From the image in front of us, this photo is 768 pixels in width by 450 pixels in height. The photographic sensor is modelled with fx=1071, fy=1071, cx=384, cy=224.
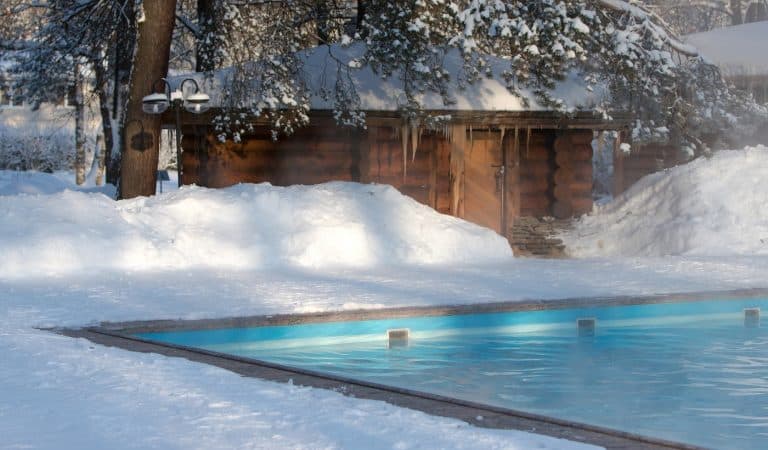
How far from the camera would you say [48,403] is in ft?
20.2

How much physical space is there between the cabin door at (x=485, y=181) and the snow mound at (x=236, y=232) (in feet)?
11.4

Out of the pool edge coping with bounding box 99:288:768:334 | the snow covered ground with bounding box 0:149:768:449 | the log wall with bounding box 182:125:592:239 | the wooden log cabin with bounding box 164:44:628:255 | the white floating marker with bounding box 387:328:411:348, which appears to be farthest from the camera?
the log wall with bounding box 182:125:592:239

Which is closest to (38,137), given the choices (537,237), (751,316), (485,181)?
(485,181)

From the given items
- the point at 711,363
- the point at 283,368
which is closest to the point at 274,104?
the point at 711,363

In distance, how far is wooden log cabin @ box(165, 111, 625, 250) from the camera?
18906 millimetres

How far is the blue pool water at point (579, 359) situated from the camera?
828 centimetres

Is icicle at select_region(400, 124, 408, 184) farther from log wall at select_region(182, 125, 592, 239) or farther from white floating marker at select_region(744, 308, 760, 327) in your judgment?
white floating marker at select_region(744, 308, 760, 327)

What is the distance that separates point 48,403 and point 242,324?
3.87 meters

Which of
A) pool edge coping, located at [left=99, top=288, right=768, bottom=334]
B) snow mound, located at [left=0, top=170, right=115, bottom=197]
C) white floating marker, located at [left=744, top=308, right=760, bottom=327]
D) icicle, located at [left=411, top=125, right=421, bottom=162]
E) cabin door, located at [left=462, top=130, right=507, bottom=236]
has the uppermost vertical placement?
snow mound, located at [left=0, top=170, right=115, bottom=197]

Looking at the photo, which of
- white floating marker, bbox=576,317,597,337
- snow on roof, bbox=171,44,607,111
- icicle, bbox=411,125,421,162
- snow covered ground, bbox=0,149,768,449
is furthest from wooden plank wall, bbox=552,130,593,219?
white floating marker, bbox=576,317,597,337

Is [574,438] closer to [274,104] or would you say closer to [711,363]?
[711,363]

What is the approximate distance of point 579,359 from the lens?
10508mm

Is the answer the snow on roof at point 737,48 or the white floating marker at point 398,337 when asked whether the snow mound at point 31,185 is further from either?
the white floating marker at point 398,337

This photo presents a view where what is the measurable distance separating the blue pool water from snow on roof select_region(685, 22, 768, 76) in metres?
14.2
